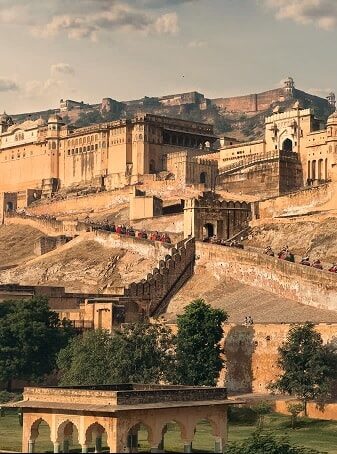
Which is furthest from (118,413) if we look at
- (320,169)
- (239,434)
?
(320,169)

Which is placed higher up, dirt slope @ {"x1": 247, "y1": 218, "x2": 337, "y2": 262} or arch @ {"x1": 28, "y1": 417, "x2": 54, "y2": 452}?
dirt slope @ {"x1": 247, "y1": 218, "x2": 337, "y2": 262}

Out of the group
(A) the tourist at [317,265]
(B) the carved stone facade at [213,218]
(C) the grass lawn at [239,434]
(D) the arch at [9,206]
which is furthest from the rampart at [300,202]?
(D) the arch at [9,206]

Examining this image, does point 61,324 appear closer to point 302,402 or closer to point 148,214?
point 302,402

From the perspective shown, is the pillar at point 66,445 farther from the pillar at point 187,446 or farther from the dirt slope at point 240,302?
the dirt slope at point 240,302

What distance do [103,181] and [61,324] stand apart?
45780mm

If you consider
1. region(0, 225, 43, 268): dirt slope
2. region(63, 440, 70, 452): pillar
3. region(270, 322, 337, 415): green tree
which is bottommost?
region(63, 440, 70, 452): pillar

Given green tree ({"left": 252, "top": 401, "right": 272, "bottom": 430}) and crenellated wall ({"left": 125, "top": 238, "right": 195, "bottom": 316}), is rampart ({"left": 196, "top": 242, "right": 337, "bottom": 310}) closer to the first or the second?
crenellated wall ({"left": 125, "top": 238, "right": 195, "bottom": 316})

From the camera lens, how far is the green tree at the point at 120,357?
53656 mm

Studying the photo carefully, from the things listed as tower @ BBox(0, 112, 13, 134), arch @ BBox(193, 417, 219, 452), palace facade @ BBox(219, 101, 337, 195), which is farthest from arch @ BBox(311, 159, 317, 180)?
tower @ BBox(0, 112, 13, 134)

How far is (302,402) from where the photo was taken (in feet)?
169

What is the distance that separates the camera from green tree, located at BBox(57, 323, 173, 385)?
53656mm

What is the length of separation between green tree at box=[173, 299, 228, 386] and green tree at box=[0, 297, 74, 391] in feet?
21.4

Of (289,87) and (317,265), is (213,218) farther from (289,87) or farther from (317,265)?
(289,87)

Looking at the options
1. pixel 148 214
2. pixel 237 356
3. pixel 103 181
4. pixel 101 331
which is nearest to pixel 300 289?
pixel 237 356
